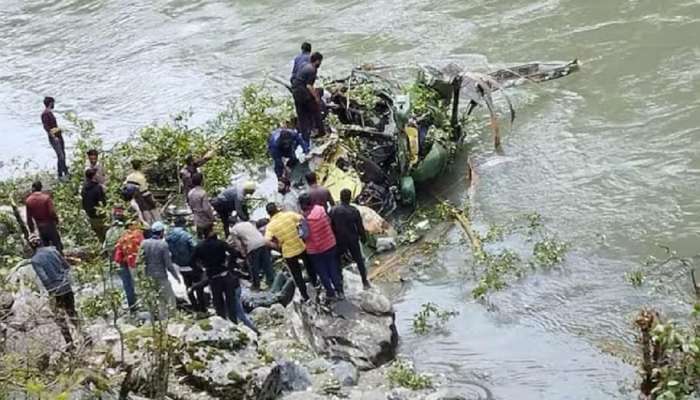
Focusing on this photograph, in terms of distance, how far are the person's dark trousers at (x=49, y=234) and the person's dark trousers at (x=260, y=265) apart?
120 inches

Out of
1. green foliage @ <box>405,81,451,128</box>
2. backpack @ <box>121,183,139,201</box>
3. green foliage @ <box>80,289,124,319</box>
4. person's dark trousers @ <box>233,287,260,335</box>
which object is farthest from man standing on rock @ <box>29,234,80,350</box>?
green foliage @ <box>405,81,451,128</box>

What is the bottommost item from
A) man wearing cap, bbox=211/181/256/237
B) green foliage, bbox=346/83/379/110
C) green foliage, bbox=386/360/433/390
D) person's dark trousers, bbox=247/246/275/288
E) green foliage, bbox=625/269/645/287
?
green foliage, bbox=625/269/645/287

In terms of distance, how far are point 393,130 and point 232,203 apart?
3.51 metres

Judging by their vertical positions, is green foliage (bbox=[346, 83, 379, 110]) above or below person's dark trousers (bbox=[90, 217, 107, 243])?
above

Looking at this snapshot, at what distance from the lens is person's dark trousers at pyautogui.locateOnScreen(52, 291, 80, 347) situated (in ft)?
32.8

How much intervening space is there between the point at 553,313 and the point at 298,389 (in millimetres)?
4165

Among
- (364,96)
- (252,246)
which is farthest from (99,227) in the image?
(364,96)

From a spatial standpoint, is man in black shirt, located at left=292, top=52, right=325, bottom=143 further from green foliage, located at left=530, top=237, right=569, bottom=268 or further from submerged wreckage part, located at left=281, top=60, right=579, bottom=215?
green foliage, located at left=530, top=237, right=569, bottom=268

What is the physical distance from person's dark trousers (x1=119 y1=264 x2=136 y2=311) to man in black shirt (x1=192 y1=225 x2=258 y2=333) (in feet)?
3.74

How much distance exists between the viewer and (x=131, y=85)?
26672 millimetres

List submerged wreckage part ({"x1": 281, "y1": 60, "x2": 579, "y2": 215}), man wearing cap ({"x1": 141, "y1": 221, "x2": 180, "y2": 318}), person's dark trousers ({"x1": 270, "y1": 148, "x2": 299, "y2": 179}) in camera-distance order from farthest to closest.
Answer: submerged wreckage part ({"x1": 281, "y1": 60, "x2": 579, "y2": 215})
person's dark trousers ({"x1": 270, "y1": 148, "x2": 299, "y2": 179})
man wearing cap ({"x1": 141, "y1": 221, "x2": 180, "y2": 318})

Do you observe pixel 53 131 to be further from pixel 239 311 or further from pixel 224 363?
pixel 224 363

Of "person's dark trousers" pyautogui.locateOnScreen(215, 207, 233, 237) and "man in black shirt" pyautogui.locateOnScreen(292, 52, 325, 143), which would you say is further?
"man in black shirt" pyautogui.locateOnScreen(292, 52, 325, 143)

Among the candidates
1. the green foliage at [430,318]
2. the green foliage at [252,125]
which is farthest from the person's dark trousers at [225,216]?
the green foliage at [252,125]
